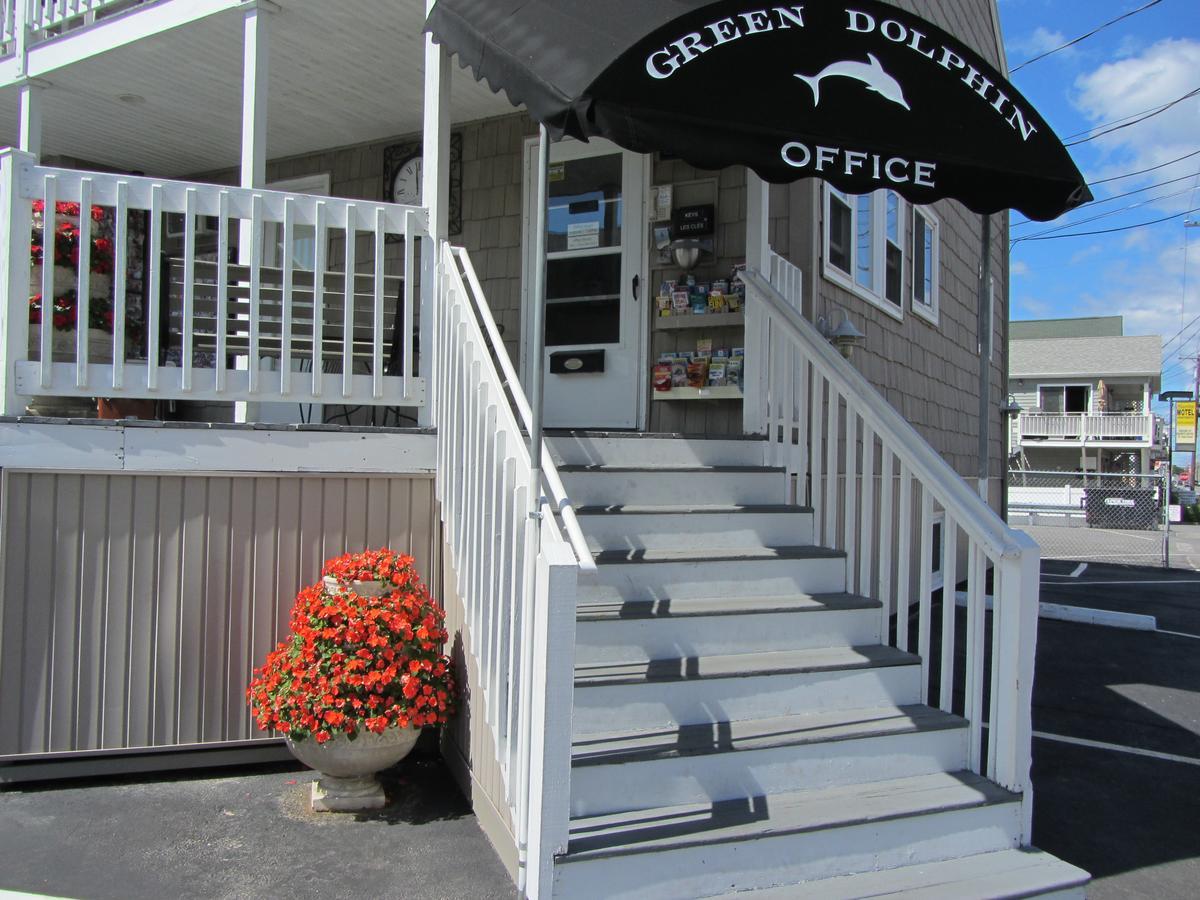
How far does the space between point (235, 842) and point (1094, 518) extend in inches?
975

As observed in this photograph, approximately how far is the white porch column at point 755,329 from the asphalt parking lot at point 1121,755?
6.82ft

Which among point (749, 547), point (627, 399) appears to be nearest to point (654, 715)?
point (749, 547)

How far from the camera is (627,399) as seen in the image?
18.4 feet

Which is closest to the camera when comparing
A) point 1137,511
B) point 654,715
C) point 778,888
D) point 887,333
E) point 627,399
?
point 778,888

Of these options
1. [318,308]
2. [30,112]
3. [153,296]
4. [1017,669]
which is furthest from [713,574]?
[30,112]

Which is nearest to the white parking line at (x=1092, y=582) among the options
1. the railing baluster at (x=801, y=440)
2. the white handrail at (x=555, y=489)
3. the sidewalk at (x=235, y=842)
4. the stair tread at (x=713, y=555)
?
the railing baluster at (x=801, y=440)

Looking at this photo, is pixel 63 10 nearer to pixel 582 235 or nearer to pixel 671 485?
pixel 582 235

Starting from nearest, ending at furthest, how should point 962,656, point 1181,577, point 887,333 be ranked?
point 962,656
point 887,333
point 1181,577

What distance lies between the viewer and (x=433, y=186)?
14.0ft

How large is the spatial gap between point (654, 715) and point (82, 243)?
290cm

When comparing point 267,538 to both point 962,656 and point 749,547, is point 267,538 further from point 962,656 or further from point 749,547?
point 962,656

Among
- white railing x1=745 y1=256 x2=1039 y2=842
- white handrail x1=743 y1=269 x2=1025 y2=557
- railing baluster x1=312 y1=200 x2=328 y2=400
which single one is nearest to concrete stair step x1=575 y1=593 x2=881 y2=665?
white railing x1=745 y1=256 x2=1039 y2=842

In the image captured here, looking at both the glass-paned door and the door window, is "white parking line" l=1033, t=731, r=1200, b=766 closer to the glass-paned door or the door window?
the glass-paned door

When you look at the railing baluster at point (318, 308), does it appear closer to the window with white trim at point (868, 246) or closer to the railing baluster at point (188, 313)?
the railing baluster at point (188, 313)
